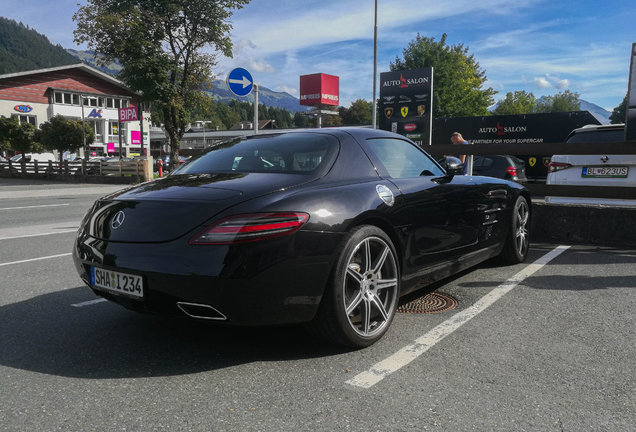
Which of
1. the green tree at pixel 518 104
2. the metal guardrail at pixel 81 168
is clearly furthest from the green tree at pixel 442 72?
the green tree at pixel 518 104

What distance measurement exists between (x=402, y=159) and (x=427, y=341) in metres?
1.44

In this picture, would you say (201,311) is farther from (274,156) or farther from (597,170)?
(597,170)

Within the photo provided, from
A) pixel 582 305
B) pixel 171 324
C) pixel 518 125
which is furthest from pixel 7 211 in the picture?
pixel 518 125

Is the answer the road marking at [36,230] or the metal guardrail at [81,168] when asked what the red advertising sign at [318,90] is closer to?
the metal guardrail at [81,168]

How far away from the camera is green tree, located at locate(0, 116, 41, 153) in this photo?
1214 inches

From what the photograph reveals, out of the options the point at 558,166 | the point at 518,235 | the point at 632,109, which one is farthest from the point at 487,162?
the point at 518,235

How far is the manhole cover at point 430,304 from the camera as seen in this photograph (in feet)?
12.9

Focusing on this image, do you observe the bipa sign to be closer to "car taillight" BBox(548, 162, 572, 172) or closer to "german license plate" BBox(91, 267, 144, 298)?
"car taillight" BBox(548, 162, 572, 172)

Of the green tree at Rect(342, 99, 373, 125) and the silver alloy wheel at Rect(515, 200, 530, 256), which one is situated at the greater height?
the green tree at Rect(342, 99, 373, 125)

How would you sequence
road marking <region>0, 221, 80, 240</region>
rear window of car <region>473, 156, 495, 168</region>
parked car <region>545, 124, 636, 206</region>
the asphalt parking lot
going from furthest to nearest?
rear window of car <region>473, 156, 495, 168</region> < road marking <region>0, 221, 80, 240</region> < parked car <region>545, 124, 636, 206</region> < the asphalt parking lot

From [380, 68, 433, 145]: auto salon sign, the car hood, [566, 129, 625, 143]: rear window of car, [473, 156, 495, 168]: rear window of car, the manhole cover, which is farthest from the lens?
[380, 68, 433, 145]: auto salon sign

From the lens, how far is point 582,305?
13.4 feet

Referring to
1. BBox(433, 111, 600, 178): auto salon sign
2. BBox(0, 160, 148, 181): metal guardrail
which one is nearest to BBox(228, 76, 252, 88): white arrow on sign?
BBox(433, 111, 600, 178): auto salon sign

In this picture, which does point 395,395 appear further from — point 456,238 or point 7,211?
point 7,211
